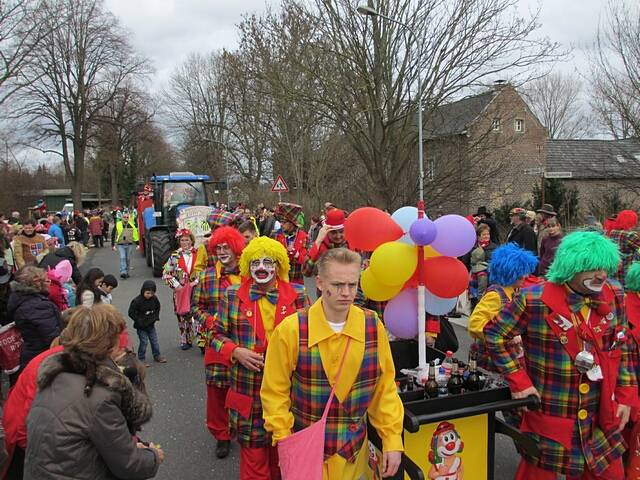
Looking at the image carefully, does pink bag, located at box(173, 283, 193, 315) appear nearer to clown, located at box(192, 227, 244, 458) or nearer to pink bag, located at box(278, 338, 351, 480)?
clown, located at box(192, 227, 244, 458)

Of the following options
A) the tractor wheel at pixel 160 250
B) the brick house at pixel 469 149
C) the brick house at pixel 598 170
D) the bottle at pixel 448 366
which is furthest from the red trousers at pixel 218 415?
the brick house at pixel 598 170

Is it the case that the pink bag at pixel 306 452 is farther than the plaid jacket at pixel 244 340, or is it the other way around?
the plaid jacket at pixel 244 340

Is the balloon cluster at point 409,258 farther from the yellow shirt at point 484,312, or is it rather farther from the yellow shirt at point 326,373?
the yellow shirt at point 326,373

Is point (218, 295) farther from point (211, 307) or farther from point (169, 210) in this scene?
point (169, 210)

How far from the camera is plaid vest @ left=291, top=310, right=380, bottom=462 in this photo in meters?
2.36

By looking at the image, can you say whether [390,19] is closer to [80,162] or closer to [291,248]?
[291,248]

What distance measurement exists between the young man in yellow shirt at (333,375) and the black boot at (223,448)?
78.5 inches

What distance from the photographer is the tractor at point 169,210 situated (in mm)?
13453

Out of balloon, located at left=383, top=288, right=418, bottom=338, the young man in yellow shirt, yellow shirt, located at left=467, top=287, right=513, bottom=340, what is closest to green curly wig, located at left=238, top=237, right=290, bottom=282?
balloon, located at left=383, top=288, right=418, bottom=338

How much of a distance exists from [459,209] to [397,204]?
1.87 meters

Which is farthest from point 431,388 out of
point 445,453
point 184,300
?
point 184,300

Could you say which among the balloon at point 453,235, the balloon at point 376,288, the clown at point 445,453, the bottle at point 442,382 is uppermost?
the balloon at point 453,235

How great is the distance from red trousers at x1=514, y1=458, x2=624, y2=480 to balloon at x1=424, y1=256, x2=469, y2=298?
108 cm

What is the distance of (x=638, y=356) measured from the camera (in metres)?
3.00
